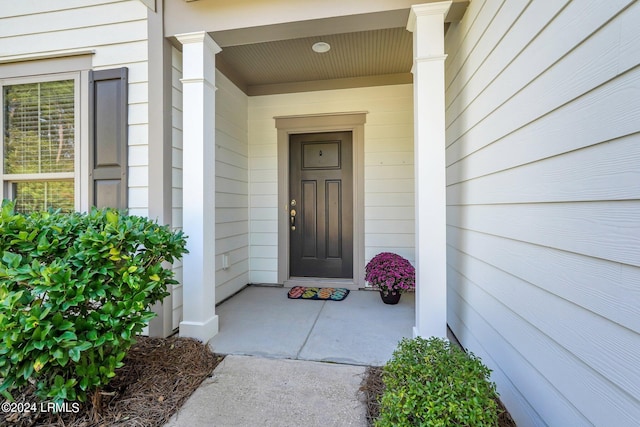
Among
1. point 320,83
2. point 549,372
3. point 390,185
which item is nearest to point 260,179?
point 320,83

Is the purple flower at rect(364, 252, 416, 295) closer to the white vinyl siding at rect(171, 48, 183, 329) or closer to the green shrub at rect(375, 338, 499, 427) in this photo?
the green shrub at rect(375, 338, 499, 427)

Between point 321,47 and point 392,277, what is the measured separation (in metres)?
2.34

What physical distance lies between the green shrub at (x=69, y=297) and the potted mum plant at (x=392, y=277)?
2.03m

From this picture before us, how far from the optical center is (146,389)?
161cm

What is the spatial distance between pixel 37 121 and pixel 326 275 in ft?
10.5

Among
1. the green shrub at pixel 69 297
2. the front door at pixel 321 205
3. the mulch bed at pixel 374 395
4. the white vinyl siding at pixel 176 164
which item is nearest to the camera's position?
the green shrub at pixel 69 297

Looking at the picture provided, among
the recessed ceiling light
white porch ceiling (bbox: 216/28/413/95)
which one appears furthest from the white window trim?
the recessed ceiling light

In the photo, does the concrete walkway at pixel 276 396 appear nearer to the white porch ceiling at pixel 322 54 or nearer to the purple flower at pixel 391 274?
the purple flower at pixel 391 274

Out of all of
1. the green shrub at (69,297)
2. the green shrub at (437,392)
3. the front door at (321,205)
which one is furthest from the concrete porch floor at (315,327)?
the green shrub at (69,297)

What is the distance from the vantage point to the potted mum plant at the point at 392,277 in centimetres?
289

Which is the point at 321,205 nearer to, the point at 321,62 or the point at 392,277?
the point at 392,277

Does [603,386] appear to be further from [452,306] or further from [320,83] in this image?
[320,83]

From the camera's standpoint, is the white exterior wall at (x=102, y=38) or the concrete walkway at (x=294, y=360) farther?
the white exterior wall at (x=102, y=38)

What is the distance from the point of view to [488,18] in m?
1.59
